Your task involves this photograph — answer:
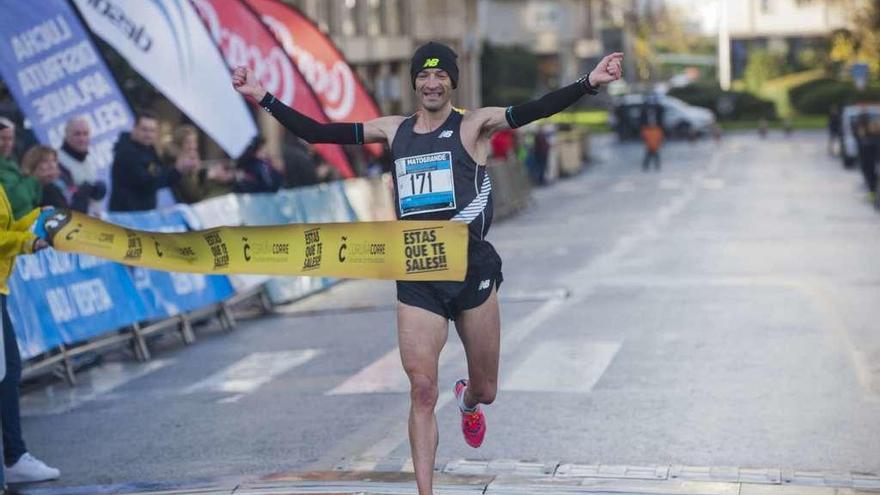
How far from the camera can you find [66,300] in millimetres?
12461

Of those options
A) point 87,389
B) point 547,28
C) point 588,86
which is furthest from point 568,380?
point 547,28

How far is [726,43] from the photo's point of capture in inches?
4129

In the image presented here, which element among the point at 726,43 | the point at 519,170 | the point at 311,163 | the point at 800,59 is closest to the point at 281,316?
the point at 311,163

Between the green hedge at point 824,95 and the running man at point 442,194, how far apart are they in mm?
69695

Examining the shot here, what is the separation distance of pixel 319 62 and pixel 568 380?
1064cm

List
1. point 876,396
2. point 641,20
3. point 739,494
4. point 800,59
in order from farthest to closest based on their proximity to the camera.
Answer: point 641,20 < point 800,59 < point 876,396 < point 739,494

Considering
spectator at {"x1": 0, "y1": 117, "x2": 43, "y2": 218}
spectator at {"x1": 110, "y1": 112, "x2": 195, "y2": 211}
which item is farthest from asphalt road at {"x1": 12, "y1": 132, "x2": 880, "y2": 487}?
spectator at {"x1": 0, "y1": 117, "x2": 43, "y2": 218}

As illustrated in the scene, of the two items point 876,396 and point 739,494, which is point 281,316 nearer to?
point 876,396

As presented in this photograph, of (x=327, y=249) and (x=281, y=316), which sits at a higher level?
(x=327, y=249)

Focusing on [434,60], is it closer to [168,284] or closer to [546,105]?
[546,105]

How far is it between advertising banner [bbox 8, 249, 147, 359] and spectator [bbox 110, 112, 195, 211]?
1297mm

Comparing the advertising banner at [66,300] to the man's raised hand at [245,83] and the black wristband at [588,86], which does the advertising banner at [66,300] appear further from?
the black wristband at [588,86]

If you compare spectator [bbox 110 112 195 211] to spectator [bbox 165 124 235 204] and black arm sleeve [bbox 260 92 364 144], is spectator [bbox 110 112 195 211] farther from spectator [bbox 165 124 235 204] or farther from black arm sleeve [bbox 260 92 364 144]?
black arm sleeve [bbox 260 92 364 144]

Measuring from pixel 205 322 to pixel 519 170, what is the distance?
59.2ft
